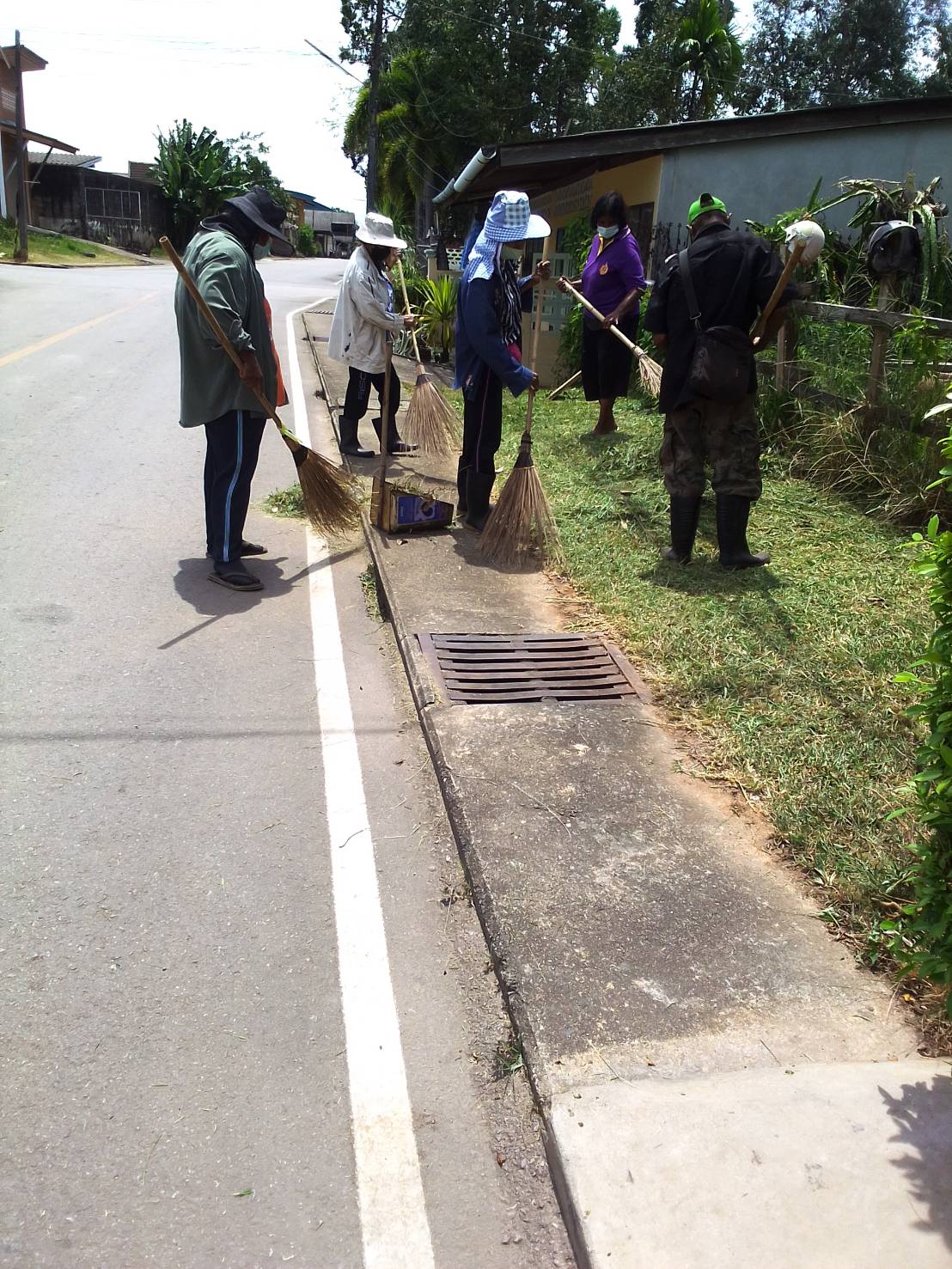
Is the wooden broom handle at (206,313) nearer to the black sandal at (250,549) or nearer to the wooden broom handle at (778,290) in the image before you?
the black sandal at (250,549)

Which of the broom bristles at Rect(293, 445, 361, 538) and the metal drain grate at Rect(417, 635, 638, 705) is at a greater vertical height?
the broom bristles at Rect(293, 445, 361, 538)

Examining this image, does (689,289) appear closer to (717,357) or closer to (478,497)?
(717,357)

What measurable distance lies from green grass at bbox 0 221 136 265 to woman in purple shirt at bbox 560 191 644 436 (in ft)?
101

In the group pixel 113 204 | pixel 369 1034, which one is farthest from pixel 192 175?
pixel 369 1034

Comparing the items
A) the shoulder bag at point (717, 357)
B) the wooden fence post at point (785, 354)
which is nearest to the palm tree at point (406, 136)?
the wooden fence post at point (785, 354)

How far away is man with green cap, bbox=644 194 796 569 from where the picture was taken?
5215 mm

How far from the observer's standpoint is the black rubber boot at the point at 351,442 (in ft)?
28.7

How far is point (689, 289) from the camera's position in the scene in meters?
5.31

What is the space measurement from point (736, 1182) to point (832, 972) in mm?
823

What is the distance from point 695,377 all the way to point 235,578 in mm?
2746

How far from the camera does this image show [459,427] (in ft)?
31.4

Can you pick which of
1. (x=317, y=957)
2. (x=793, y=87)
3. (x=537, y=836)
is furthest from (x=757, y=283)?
(x=793, y=87)

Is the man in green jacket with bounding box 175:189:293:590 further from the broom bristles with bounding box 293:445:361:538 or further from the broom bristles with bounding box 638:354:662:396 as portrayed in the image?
the broom bristles with bounding box 638:354:662:396

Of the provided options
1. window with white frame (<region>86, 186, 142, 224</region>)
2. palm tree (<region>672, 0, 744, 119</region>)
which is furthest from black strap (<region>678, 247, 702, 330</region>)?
window with white frame (<region>86, 186, 142, 224</region>)
